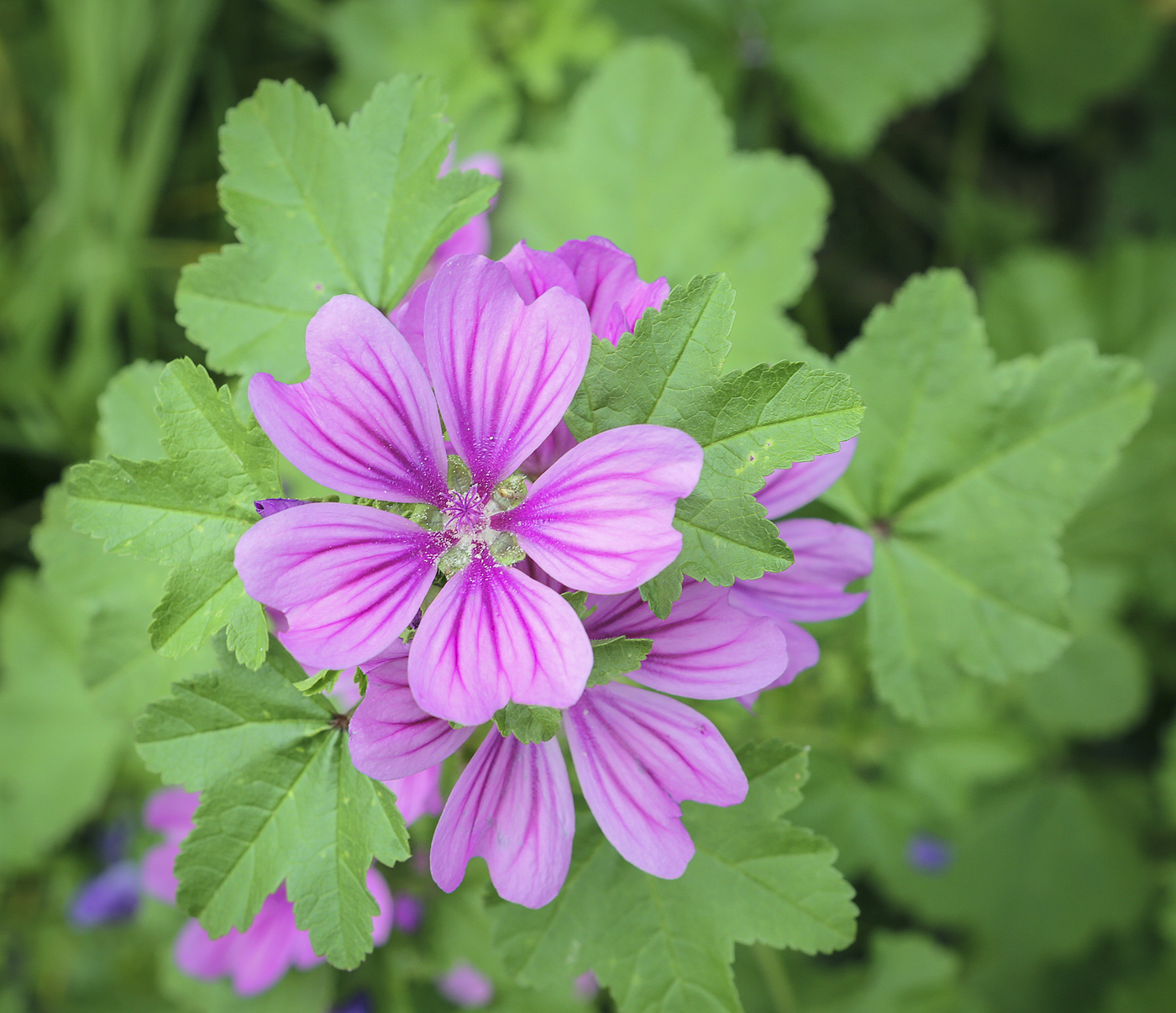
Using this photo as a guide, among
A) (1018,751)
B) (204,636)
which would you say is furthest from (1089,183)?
(204,636)

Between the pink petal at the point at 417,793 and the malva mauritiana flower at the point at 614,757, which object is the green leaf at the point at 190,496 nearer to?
the malva mauritiana flower at the point at 614,757

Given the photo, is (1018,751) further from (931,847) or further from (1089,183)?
(1089,183)

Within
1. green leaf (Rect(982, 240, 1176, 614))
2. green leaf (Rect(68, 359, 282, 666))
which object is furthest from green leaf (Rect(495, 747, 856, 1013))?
green leaf (Rect(982, 240, 1176, 614))

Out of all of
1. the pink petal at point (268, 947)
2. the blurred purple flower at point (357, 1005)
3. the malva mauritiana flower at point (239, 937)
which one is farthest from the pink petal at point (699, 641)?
the blurred purple flower at point (357, 1005)

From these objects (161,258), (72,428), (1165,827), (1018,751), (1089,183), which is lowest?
(1165,827)

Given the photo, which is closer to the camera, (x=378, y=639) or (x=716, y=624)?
(x=378, y=639)

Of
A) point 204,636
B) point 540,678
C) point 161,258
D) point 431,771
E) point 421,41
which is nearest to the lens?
point 540,678

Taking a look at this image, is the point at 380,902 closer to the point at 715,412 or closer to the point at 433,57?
the point at 715,412
